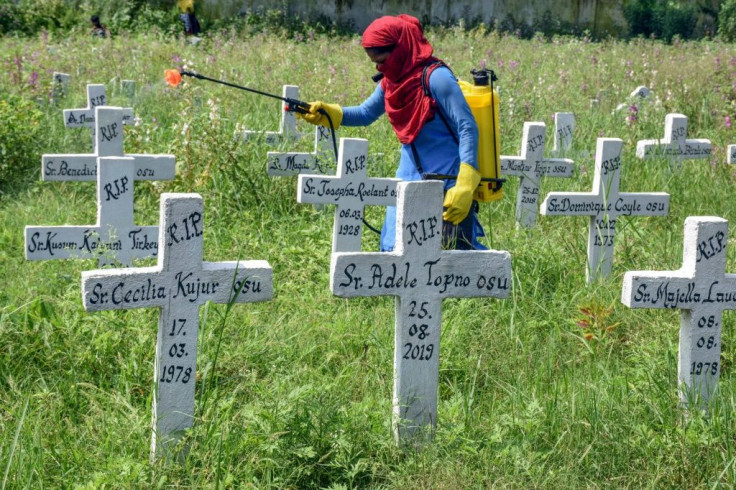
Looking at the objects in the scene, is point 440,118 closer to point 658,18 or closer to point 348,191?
point 348,191

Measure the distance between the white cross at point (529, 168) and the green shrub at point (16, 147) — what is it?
4.13m

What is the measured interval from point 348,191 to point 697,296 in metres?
2.76

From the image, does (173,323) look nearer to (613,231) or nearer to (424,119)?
(424,119)

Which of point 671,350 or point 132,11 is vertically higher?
point 132,11

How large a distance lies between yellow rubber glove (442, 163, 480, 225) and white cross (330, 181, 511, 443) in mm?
1258

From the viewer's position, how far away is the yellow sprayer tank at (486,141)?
523 cm

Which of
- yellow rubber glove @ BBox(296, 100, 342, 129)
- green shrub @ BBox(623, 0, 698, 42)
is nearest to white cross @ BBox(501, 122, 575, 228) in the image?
yellow rubber glove @ BBox(296, 100, 342, 129)

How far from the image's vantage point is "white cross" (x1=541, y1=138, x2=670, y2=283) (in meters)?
5.86

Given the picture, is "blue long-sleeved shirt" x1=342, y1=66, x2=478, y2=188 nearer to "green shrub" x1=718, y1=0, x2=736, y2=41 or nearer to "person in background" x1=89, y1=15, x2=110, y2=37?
"person in background" x1=89, y1=15, x2=110, y2=37

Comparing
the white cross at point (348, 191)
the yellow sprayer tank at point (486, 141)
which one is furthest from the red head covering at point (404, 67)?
the white cross at point (348, 191)

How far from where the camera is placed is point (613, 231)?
235 inches

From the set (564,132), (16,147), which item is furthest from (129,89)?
(564,132)

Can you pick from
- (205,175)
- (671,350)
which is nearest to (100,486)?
A: (671,350)

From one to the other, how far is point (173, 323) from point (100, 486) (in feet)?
1.95
